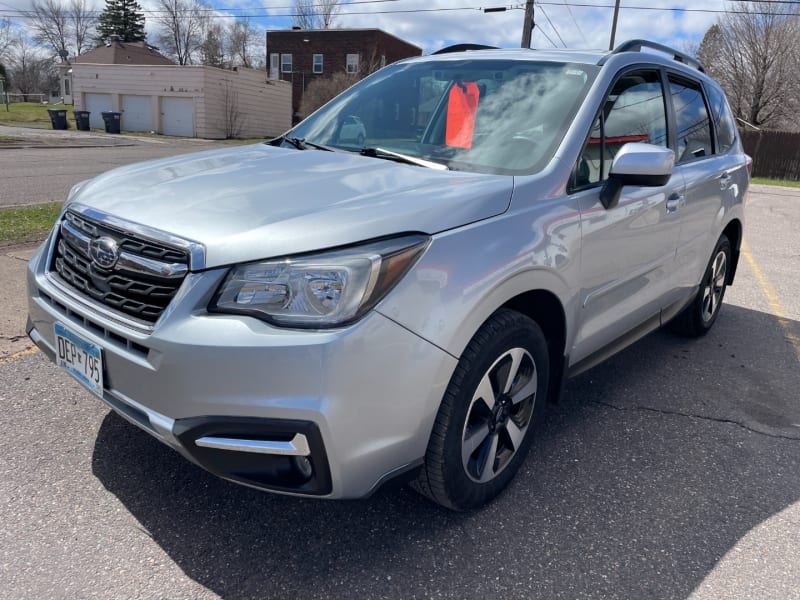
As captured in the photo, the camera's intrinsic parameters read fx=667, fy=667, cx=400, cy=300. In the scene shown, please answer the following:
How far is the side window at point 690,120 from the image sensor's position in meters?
3.99

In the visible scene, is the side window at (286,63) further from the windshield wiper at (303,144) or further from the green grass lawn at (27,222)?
the windshield wiper at (303,144)

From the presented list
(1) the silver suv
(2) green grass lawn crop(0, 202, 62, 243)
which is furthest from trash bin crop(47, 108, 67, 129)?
(1) the silver suv

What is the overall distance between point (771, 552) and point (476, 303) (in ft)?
5.13

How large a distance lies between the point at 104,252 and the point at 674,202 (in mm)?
2910

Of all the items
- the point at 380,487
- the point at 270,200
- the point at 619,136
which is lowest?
the point at 380,487

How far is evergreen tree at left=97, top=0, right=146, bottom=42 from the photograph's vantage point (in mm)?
75812

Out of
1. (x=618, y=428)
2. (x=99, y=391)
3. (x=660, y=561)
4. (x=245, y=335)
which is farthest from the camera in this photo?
(x=618, y=428)

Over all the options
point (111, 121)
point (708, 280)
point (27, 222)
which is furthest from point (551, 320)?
point (111, 121)

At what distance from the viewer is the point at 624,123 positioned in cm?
336

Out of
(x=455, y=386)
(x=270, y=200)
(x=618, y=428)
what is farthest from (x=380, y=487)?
(x=618, y=428)

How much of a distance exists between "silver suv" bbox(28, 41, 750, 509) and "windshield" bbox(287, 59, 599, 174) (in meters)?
0.01

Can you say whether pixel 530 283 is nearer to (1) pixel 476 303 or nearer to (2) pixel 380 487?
(1) pixel 476 303

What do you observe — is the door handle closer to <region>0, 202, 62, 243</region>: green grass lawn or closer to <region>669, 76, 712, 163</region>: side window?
<region>669, 76, 712, 163</region>: side window

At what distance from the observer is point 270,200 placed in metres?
2.34
